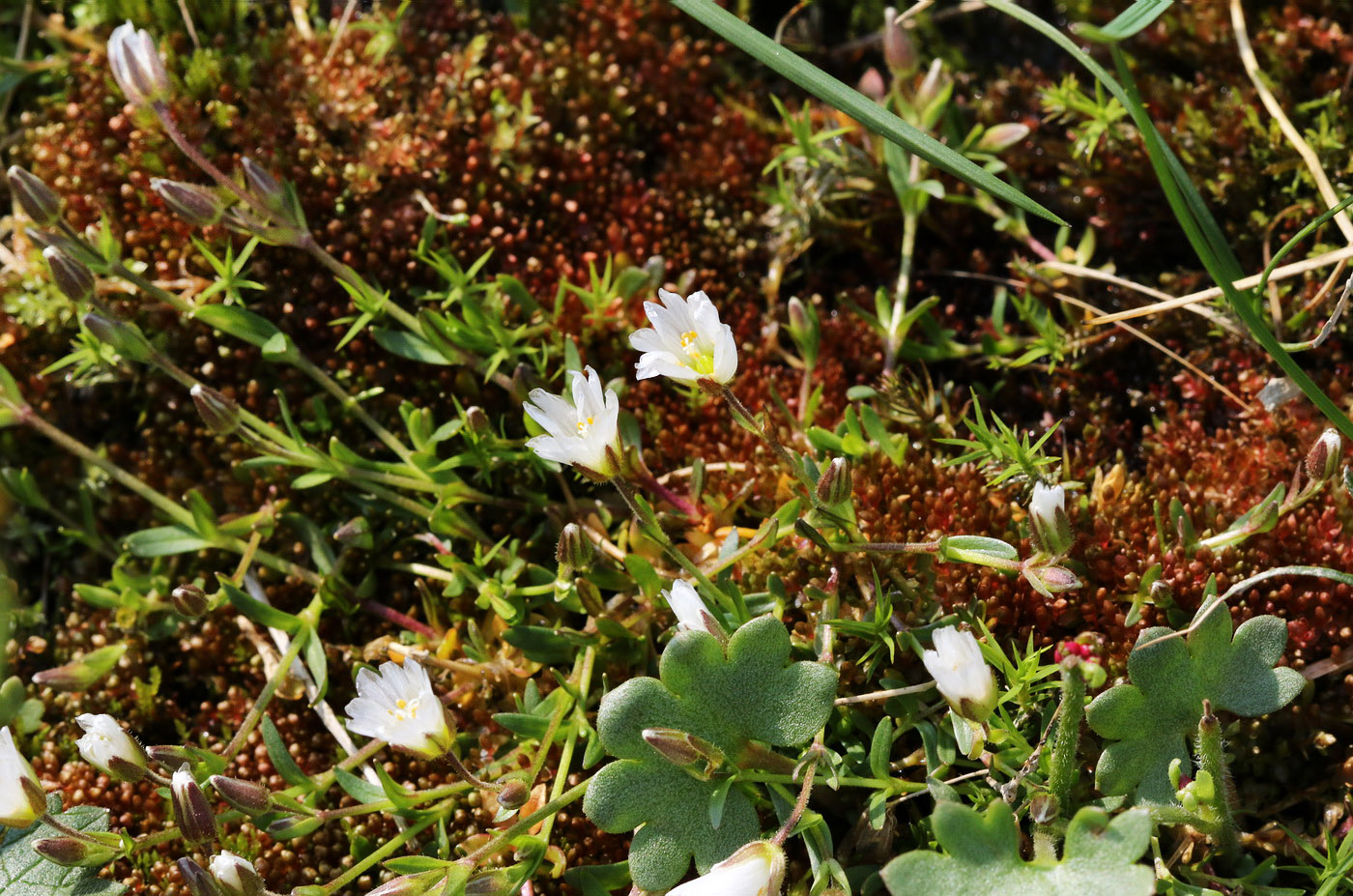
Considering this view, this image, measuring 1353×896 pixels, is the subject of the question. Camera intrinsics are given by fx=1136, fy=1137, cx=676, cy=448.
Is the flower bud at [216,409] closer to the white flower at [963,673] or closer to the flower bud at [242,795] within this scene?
the flower bud at [242,795]

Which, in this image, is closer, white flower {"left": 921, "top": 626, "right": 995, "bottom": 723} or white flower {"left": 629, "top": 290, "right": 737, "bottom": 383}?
white flower {"left": 921, "top": 626, "right": 995, "bottom": 723}

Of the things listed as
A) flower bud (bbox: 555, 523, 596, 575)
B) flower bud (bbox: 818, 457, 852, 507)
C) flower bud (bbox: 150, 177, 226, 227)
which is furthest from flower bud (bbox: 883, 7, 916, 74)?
flower bud (bbox: 150, 177, 226, 227)

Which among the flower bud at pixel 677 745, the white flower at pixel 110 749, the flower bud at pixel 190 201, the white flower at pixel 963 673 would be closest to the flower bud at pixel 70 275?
the flower bud at pixel 190 201

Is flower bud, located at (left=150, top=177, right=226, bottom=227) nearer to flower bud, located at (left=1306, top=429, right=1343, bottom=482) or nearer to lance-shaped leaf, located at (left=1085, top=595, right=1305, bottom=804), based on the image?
lance-shaped leaf, located at (left=1085, top=595, right=1305, bottom=804)

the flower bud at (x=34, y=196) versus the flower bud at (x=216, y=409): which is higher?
the flower bud at (x=34, y=196)

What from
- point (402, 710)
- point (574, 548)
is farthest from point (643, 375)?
point (402, 710)

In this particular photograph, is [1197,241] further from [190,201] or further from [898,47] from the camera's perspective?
[190,201]

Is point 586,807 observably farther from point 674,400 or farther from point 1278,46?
point 1278,46
